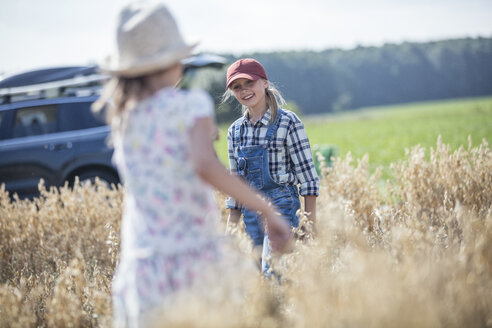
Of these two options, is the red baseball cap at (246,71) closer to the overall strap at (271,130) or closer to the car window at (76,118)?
the overall strap at (271,130)

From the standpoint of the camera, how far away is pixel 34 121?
6.57 m

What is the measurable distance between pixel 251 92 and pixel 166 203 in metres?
1.43

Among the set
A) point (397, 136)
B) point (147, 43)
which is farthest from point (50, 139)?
point (397, 136)

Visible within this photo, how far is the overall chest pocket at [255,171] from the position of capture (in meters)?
2.63

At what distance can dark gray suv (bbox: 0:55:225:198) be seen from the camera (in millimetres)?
6270

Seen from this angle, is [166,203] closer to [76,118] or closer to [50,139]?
[50,139]

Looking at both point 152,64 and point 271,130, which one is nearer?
point 152,64

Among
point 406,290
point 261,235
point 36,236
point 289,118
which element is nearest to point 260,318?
point 406,290

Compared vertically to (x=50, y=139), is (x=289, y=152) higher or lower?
lower

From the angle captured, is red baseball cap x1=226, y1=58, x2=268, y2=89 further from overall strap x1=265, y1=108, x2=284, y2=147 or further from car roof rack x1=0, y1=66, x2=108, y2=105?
car roof rack x1=0, y1=66, x2=108, y2=105

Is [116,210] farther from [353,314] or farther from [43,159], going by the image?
[353,314]

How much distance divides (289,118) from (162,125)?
4.49ft

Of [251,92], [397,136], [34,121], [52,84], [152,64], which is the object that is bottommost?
[152,64]

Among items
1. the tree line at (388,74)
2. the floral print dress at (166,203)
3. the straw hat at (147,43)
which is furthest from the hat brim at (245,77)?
the tree line at (388,74)
